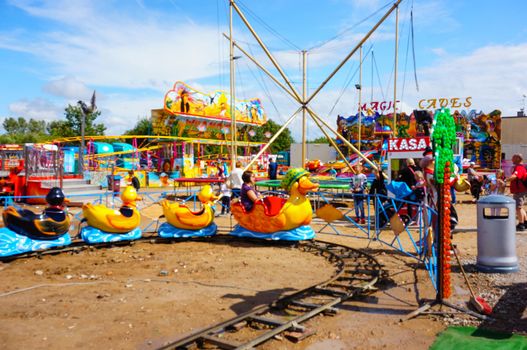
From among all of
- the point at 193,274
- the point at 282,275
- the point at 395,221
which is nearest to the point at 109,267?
the point at 193,274

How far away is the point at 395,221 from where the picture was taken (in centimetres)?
782

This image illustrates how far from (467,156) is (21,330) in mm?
34610

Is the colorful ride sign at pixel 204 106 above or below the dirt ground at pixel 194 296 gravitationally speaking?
above

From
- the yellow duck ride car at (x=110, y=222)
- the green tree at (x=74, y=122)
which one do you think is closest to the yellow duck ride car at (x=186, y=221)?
the yellow duck ride car at (x=110, y=222)

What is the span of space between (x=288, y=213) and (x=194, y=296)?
366 cm

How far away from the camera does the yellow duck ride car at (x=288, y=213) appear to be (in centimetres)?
933

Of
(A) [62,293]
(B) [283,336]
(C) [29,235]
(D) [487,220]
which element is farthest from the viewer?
(C) [29,235]

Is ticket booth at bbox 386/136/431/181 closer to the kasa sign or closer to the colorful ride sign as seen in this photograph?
the kasa sign

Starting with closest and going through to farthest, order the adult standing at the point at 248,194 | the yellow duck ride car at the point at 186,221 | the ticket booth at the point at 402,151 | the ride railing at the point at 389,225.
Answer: the ride railing at the point at 389,225 < the adult standing at the point at 248,194 < the yellow duck ride car at the point at 186,221 < the ticket booth at the point at 402,151

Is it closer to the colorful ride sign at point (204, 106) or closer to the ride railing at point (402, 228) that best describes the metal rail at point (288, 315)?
the ride railing at point (402, 228)

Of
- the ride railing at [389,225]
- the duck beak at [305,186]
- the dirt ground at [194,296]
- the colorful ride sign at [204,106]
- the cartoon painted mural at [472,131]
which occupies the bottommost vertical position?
the dirt ground at [194,296]

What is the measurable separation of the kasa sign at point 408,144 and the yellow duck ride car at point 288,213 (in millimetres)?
8155

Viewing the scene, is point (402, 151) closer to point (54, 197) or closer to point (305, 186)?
point (305, 186)

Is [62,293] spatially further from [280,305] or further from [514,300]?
[514,300]
